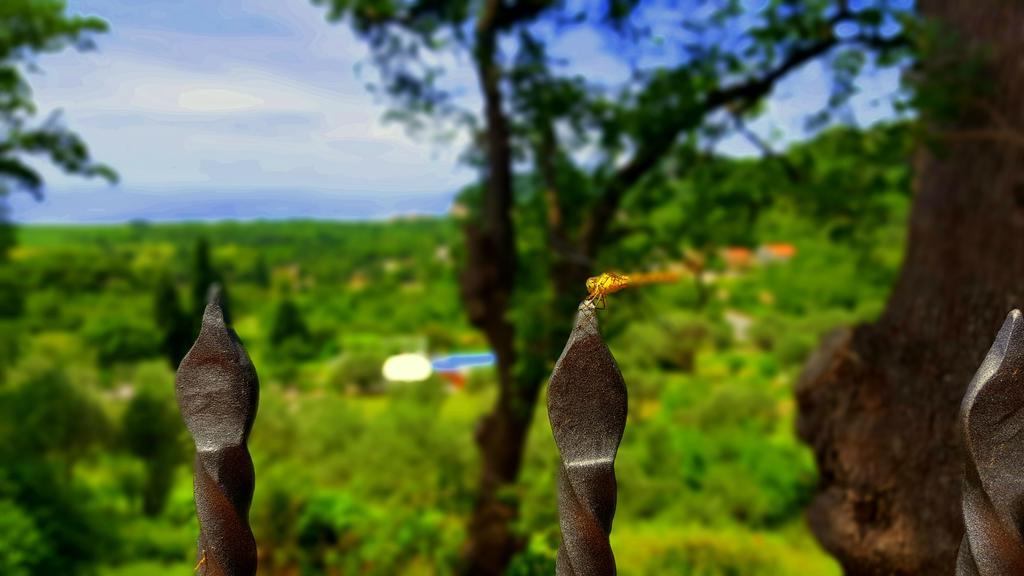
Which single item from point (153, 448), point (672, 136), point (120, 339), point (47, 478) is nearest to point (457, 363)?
point (153, 448)

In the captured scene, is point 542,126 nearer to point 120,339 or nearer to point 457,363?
point 457,363

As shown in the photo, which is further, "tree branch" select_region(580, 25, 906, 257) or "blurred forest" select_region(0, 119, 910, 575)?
"blurred forest" select_region(0, 119, 910, 575)

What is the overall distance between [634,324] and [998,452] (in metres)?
6.32

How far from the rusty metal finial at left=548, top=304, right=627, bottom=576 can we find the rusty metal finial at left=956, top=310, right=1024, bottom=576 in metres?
0.47

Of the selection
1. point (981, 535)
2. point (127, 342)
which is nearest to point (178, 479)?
point (981, 535)

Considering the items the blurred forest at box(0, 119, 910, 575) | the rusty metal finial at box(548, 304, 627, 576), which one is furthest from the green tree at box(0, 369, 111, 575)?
the rusty metal finial at box(548, 304, 627, 576)

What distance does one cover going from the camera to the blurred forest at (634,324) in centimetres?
234

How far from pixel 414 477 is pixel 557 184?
24.8ft

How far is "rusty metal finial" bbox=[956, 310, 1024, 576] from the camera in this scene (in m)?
1.00

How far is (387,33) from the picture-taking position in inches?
289

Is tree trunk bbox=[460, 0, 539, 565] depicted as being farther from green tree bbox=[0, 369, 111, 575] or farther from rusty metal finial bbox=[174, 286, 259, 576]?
rusty metal finial bbox=[174, 286, 259, 576]

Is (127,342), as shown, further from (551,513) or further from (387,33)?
Result: (551,513)

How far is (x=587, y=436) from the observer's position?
3.36 ft

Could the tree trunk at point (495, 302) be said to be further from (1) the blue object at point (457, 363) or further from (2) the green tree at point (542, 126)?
(1) the blue object at point (457, 363)
